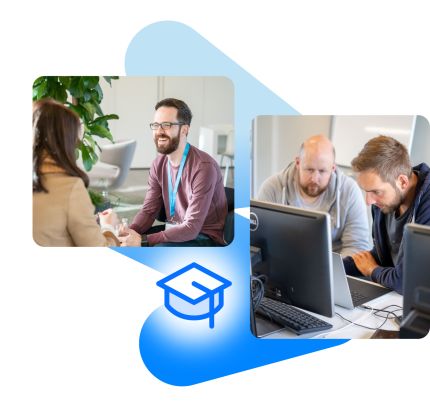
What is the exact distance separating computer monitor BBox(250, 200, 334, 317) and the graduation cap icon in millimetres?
167

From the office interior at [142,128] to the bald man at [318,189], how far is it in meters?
0.18

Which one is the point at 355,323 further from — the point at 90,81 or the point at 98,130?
the point at 90,81

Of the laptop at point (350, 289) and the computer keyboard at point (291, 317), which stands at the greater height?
the laptop at point (350, 289)

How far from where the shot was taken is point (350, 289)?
202cm

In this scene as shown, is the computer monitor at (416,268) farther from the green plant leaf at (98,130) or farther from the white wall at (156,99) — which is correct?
the green plant leaf at (98,130)

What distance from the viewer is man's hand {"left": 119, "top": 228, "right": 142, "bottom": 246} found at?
6.15ft

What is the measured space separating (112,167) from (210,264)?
0.45m

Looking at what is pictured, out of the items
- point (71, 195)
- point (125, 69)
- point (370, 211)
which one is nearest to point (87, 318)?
point (71, 195)

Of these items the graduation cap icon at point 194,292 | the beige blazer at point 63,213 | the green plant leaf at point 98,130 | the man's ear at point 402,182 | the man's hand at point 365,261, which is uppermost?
the green plant leaf at point 98,130

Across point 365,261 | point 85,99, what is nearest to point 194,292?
point 365,261

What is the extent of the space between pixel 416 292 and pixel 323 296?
0.30 meters

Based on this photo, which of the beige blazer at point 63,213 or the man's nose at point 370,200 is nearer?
the beige blazer at point 63,213

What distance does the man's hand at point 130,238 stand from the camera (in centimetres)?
188

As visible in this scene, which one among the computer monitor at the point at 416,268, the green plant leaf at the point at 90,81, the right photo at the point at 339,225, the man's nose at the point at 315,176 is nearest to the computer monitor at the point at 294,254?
the right photo at the point at 339,225
